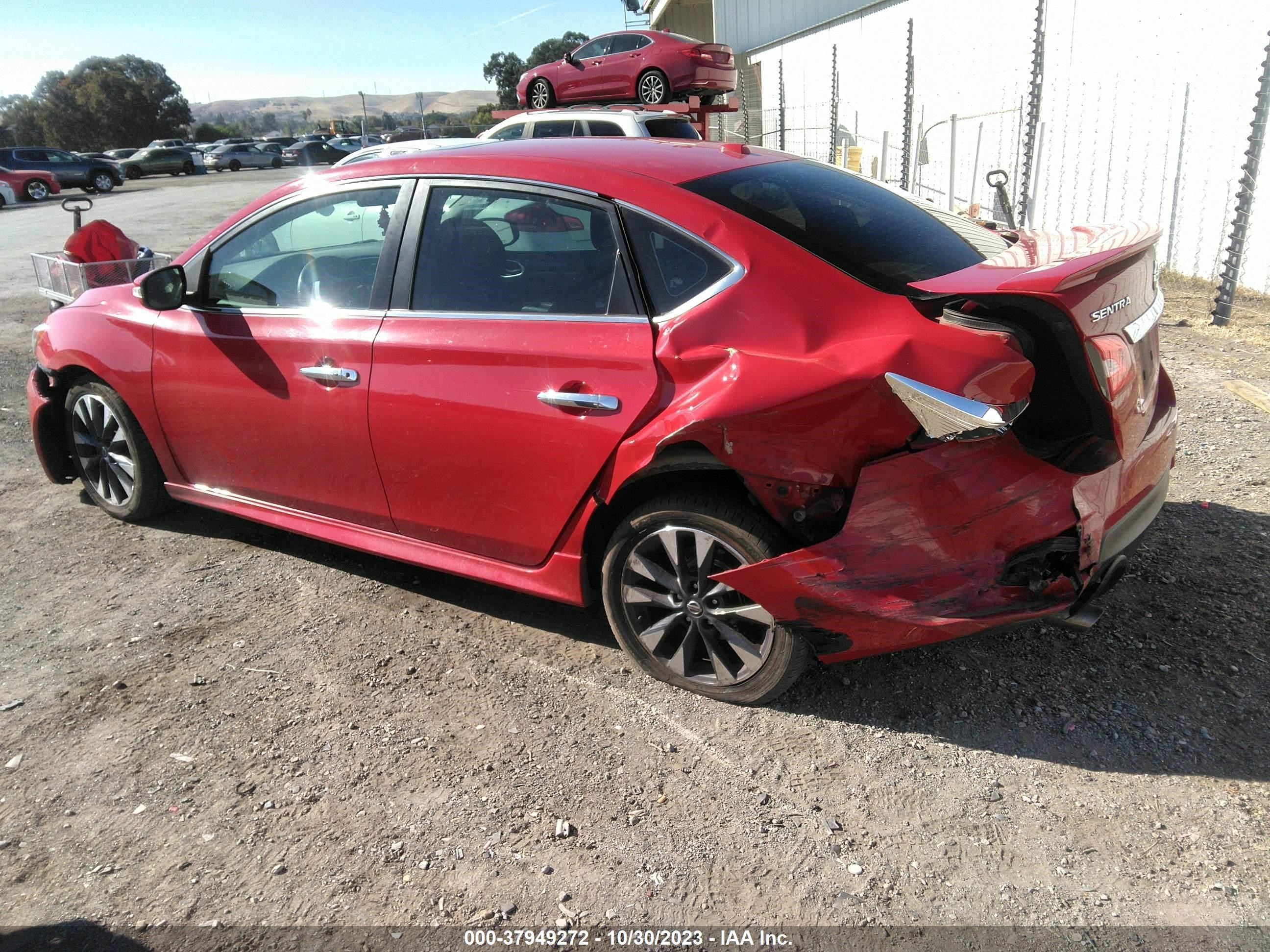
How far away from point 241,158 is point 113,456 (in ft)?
185

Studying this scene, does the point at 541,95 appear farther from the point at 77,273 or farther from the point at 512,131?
the point at 77,273

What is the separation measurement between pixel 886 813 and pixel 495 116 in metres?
18.0

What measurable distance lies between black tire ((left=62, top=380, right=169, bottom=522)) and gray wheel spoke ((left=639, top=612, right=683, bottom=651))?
9.20 feet

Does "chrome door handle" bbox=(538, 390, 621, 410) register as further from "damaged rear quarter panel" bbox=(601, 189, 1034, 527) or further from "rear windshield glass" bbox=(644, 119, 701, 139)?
"rear windshield glass" bbox=(644, 119, 701, 139)

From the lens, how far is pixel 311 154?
53.4m

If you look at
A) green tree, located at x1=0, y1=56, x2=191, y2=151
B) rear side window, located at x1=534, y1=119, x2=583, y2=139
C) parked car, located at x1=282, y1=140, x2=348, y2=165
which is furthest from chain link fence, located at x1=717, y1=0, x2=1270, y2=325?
green tree, located at x1=0, y1=56, x2=191, y2=151

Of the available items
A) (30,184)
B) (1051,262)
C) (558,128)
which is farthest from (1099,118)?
(30,184)

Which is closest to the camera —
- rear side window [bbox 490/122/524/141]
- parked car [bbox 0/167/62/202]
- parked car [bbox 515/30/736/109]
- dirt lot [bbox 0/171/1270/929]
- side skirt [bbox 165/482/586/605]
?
dirt lot [bbox 0/171/1270/929]

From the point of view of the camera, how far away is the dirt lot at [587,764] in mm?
2369

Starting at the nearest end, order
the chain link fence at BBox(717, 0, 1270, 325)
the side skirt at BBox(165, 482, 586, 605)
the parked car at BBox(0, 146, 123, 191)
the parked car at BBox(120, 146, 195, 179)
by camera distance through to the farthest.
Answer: the side skirt at BBox(165, 482, 586, 605), the chain link fence at BBox(717, 0, 1270, 325), the parked car at BBox(0, 146, 123, 191), the parked car at BBox(120, 146, 195, 179)

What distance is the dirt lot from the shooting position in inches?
93.3

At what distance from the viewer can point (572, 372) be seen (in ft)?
9.82

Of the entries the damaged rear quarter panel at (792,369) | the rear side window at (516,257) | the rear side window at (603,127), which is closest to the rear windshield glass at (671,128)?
the rear side window at (603,127)

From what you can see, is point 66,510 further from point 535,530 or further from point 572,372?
point 572,372
